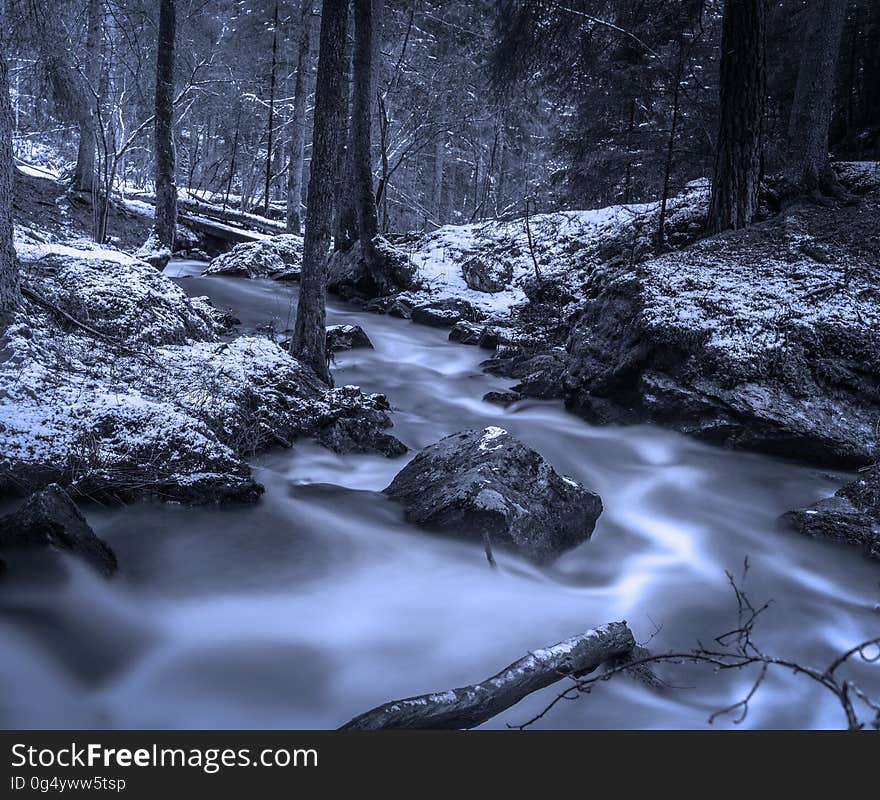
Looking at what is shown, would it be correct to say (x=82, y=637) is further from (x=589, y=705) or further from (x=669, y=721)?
(x=669, y=721)

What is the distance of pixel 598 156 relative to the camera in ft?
48.2

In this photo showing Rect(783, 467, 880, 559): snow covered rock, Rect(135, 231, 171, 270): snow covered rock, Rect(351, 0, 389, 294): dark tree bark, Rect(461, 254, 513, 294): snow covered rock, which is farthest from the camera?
Rect(135, 231, 171, 270): snow covered rock

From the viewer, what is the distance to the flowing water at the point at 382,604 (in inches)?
134

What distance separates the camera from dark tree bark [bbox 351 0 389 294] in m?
13.6

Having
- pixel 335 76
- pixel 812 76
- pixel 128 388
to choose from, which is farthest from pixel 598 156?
pixel 128 388

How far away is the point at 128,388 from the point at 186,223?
1617cm

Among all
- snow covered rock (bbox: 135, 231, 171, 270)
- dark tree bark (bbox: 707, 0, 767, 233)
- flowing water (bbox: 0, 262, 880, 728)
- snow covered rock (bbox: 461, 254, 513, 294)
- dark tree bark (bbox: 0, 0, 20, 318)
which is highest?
dark tree bark (bbox: 707, 0, 767, 233)

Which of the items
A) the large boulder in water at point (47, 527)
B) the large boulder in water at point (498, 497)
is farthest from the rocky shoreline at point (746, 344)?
the large boulder in water at point (47, 527)

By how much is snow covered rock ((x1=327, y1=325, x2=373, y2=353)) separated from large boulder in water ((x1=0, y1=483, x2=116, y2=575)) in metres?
6.54

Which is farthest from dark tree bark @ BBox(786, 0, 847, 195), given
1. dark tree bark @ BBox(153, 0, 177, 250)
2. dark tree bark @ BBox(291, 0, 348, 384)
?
dark tree bark @ BBox(153, 0, 177, 250)

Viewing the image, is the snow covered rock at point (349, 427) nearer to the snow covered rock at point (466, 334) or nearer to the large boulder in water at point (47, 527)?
the large boulder in water at point (47, 527)

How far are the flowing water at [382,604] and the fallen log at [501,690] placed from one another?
9.2 inches

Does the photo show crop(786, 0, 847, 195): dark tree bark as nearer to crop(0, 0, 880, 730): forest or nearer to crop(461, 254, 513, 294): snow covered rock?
crop(0, 0, 880, 730): forest
